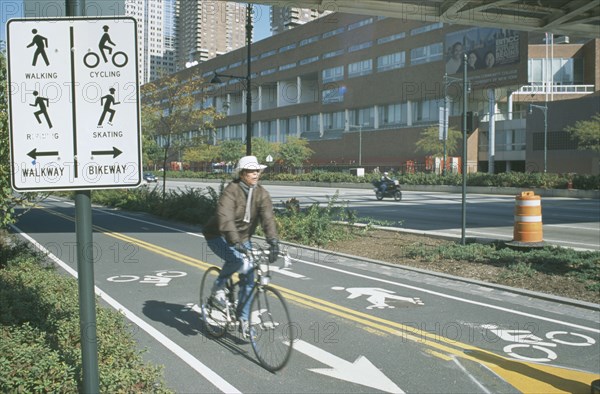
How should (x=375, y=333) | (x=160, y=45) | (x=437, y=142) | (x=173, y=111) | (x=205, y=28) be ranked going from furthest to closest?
(x=437, y=142)
(x=205, y=28)
(x=160, y=45)
(x=173, y=111)
(x=375, y=333)

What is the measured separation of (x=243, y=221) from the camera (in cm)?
600

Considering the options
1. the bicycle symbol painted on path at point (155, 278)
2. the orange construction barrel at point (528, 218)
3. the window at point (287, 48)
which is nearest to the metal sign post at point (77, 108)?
the bicycle symbol painted on path at point (155, 278)

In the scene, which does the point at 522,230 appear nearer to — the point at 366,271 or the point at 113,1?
the point at 366,271

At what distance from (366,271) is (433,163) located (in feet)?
179

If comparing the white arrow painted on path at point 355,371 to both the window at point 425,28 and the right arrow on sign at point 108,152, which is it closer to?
the right arrow on sign at point 108,152

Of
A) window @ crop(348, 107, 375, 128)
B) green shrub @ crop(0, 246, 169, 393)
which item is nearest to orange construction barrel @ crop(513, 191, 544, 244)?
green shrub @ crop(0, 246, 169, 393)

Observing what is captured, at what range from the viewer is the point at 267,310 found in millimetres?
5840

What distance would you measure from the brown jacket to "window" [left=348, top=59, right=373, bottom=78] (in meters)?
73.8

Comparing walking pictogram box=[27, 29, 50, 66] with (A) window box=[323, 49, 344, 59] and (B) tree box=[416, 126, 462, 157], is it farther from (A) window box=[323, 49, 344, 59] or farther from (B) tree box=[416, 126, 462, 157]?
(A) window box=[323, 49, 344, 59]

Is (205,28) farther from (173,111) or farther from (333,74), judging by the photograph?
(333,74)

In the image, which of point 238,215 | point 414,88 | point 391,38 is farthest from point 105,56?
point 391,38

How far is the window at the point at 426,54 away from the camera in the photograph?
67.8 m

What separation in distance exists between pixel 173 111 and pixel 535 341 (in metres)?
22.4

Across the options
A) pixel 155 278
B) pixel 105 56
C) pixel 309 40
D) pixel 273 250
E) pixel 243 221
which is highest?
pixel 309 40
